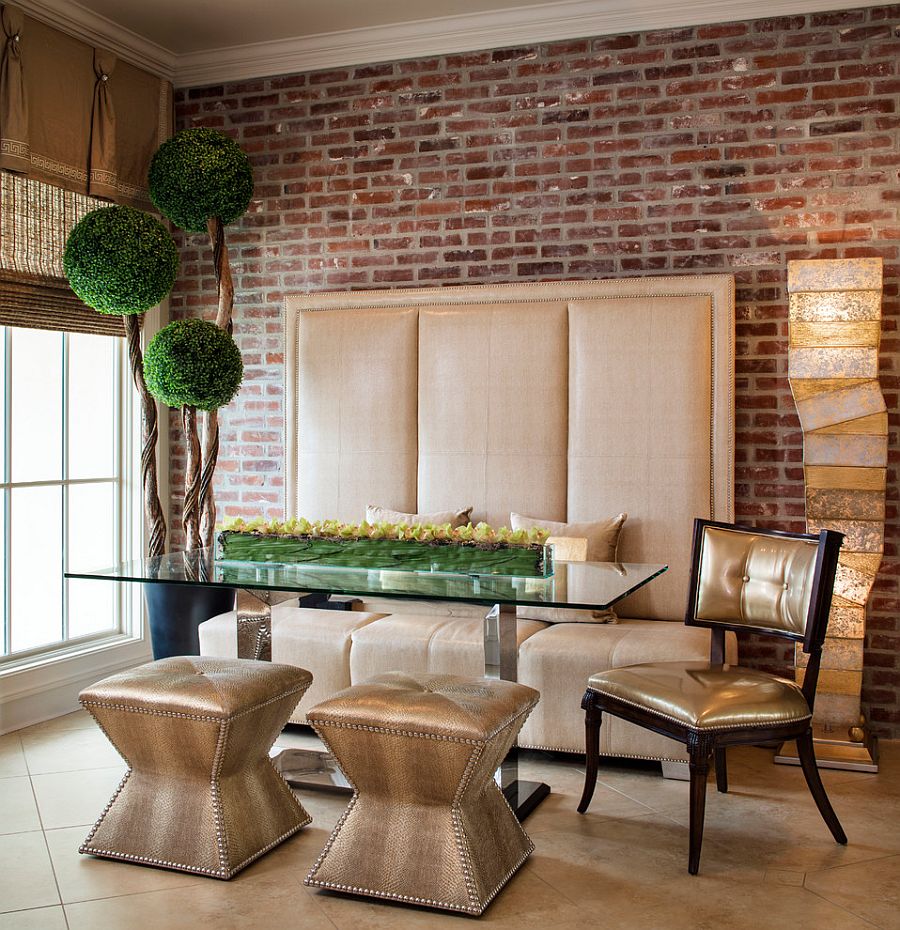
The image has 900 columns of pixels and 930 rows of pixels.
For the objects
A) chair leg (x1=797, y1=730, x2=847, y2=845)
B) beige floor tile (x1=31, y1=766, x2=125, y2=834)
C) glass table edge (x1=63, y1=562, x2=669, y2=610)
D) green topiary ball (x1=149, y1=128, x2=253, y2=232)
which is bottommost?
beige floor tile (x1=31, y1=766, x2=125, y2=834)

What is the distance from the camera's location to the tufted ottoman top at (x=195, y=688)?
2.71m

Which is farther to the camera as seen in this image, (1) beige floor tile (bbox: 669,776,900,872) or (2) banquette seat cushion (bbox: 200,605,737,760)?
(2) banquette seat cushion (bbox: 200,605,737,760)

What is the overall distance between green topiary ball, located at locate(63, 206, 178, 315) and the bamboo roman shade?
0.63 ft

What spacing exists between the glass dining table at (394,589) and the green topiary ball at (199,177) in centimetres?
166

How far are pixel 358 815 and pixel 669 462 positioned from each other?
6.79ft

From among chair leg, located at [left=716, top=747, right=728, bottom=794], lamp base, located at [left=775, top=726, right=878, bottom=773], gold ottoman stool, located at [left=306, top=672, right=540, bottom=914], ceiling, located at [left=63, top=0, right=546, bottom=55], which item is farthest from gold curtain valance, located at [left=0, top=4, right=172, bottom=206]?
lamp base, located at [left=775, top=726, right=878, bottom=773]

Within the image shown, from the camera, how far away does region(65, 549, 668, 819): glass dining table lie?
2.70 metres

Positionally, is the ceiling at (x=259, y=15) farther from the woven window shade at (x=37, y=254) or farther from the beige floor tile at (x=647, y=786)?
the beige floor tile at (x=647, y=786)

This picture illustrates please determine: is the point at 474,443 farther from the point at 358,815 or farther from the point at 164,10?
the point at 164,10

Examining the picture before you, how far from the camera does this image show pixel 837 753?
3672mm

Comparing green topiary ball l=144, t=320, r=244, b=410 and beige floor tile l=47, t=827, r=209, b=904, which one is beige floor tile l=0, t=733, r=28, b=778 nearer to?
beige floor tile l=47, t=827, r=209, b=904

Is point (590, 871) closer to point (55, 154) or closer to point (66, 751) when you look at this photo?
point (66, 751)

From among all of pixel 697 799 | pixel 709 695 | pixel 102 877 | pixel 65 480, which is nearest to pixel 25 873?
pixel 102 877

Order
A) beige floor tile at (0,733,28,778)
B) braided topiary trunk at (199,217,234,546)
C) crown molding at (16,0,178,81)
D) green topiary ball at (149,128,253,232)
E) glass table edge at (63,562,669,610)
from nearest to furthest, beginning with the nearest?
glass table edge at (63,562,669,610) < beige floor tile at (0,733,28,778) < crown molding at (16,0,178,81) < green topiary ball at (149,128,253,232) < braided topiary trunk at (199,217,234,546)
